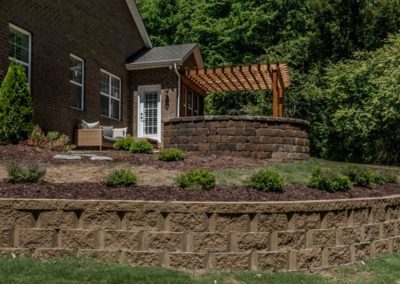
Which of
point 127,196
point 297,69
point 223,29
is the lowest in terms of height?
point 127,196

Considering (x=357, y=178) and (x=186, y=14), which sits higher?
(x=186, y=14)

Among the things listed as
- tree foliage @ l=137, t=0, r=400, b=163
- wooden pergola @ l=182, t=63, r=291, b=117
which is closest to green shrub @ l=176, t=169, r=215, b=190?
wooden pergola @ l=182, t=63, r=291, b=117

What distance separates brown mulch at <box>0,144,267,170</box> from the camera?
796 centimetres

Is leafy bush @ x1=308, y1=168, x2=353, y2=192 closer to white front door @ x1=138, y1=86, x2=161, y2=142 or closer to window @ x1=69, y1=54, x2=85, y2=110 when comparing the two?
window @ x1=69, y1=54, x2=85, y2=110

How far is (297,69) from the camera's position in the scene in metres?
23.7

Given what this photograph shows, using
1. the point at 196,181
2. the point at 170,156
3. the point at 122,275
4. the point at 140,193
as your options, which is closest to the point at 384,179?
the point at 170,156

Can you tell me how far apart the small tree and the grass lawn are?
5.93 meters

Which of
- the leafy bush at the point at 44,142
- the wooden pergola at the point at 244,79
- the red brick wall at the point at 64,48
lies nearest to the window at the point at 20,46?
the red brick wall at the point at 64,48

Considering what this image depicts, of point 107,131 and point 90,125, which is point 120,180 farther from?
point 107,131

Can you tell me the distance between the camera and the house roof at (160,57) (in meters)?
17.0

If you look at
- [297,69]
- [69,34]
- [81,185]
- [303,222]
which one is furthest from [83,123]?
[297,69]

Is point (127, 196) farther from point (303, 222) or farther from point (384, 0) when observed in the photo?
point (384, 0)

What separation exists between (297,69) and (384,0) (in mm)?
5296

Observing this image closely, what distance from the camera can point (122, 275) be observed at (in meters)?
4.55
